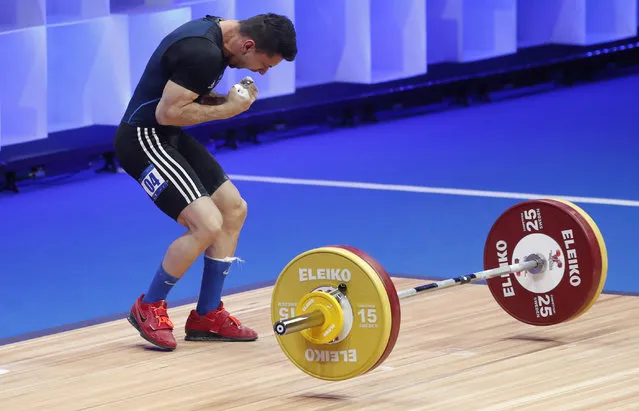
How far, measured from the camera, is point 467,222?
25.5 feet

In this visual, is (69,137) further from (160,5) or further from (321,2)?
(321,2)

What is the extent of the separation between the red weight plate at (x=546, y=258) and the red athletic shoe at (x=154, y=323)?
1.25m

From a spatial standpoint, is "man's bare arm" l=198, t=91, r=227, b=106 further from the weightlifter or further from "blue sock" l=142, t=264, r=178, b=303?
"blue sock" l=142, t=264, r=178, b=303

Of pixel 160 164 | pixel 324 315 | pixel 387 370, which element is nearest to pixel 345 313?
pixel 324 315

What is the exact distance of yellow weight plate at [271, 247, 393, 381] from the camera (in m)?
4.55

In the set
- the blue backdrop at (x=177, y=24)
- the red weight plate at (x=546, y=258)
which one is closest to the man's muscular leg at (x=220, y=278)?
the red weight plate at (x=546, y=258)

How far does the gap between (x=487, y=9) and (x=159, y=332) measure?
7185 millimetres

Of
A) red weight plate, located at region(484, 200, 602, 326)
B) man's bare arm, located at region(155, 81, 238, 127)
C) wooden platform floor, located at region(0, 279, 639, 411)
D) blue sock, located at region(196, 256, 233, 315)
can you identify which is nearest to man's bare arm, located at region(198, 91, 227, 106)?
man's bare arm, located at region(155, 81, 238, 127)

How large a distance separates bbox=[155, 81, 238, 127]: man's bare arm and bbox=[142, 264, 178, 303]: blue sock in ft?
2.03

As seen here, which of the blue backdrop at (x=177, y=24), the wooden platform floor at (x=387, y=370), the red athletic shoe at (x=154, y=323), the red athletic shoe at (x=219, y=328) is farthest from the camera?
the blue backdrop at (x=177, y=24)

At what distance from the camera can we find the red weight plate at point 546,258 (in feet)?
17.2

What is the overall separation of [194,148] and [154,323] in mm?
686

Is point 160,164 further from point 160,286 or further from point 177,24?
point 177,24

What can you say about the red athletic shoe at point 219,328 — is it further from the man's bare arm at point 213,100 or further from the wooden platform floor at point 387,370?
the man's bare arm at point 213,100
